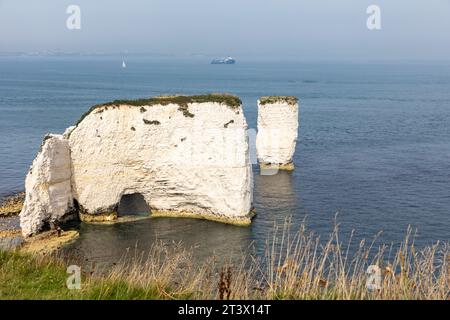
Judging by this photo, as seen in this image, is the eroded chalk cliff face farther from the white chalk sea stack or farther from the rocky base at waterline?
the rocky base at waterline

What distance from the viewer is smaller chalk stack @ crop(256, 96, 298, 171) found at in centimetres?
5934

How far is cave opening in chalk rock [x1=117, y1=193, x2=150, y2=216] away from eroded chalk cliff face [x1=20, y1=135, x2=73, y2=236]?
200 inches

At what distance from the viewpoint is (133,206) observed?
153 ft

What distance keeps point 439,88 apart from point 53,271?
168m

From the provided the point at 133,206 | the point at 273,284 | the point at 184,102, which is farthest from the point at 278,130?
the point at 273,284

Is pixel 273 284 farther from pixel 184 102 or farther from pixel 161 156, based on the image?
pixel 161 156

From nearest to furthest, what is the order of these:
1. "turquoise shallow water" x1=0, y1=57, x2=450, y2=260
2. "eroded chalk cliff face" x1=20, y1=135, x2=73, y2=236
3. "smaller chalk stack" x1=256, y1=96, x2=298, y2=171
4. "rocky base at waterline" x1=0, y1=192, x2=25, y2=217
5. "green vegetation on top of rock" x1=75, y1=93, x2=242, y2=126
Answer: "eroded chalk cliff face" x1=20, y1=135, x2=73, y2=236
"turquoise shallow water" x1=0, y1=57, x2=450, y2=260
"green vegetation on top of rock" x1=75, y1=93, x2=242, y2=126
"rocky base at waterline" x1=0, y1=192, x2=25, y2=217
"smaller chalk stack" x1=256, y1=96, x2=298, y2=171

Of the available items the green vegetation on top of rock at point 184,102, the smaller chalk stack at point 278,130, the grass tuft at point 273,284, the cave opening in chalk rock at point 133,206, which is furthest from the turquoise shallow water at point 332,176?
the grass tuft at point 273,284

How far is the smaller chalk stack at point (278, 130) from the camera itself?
59344 millimetres

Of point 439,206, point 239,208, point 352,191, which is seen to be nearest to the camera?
point 239,208

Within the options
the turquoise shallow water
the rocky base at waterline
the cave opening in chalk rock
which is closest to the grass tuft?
the turquoise shallow water

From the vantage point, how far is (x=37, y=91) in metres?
141

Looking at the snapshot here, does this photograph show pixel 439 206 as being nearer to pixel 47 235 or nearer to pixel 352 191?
pixel 352 191
